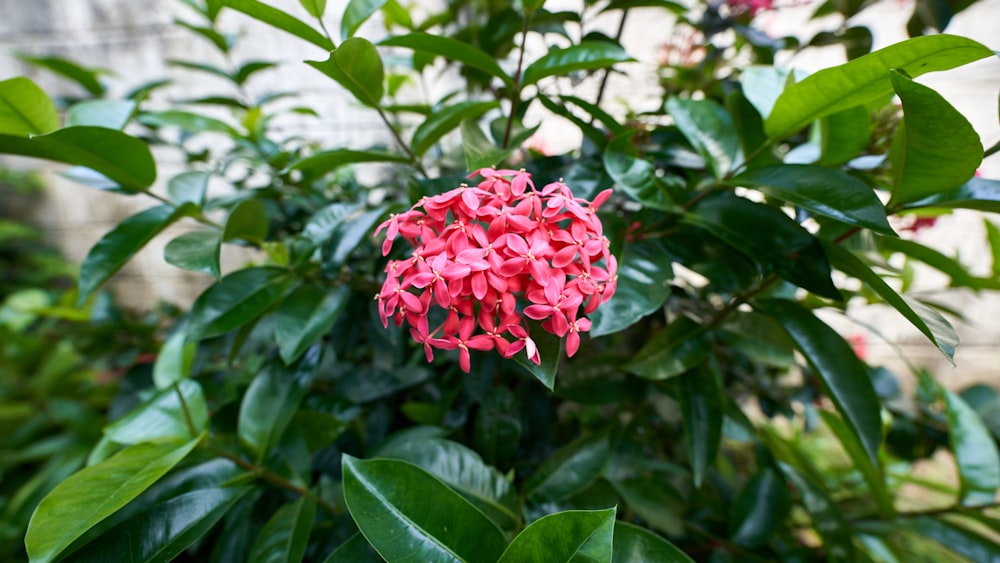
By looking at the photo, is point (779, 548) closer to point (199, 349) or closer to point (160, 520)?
point (160, 520)

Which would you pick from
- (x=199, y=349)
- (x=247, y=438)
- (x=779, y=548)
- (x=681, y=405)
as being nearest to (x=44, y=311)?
(x=199, y=349)

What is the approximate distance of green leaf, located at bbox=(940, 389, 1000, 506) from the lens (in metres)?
0.61

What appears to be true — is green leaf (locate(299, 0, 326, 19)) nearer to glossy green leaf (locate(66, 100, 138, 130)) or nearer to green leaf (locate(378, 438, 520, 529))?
glossy green leaf (locate(66, 100, 138, 130))

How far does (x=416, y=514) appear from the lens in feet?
1.13

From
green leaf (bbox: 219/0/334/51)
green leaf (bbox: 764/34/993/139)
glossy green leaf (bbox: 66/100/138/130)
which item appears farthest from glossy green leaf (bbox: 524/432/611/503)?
glossy green leaf (bbox: 66/100/138/130)

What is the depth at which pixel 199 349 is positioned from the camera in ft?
2.46

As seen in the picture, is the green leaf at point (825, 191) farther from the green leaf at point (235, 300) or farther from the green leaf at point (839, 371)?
the green leaf at point (235, 300)

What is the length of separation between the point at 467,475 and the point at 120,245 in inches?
16.7

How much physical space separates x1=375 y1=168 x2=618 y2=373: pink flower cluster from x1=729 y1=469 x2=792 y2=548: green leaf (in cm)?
44

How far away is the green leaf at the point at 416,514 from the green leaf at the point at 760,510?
0.42m

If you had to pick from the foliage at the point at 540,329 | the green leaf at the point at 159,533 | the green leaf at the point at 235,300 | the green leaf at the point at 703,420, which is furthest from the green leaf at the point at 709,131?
the green leaf at the point at 159,533

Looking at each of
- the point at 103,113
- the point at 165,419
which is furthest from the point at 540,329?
the point at 103,113

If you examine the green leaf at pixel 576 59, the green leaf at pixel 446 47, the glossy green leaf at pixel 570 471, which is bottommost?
the glossy green leaf at pixel 570 471

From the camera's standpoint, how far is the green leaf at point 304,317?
1.58ft
